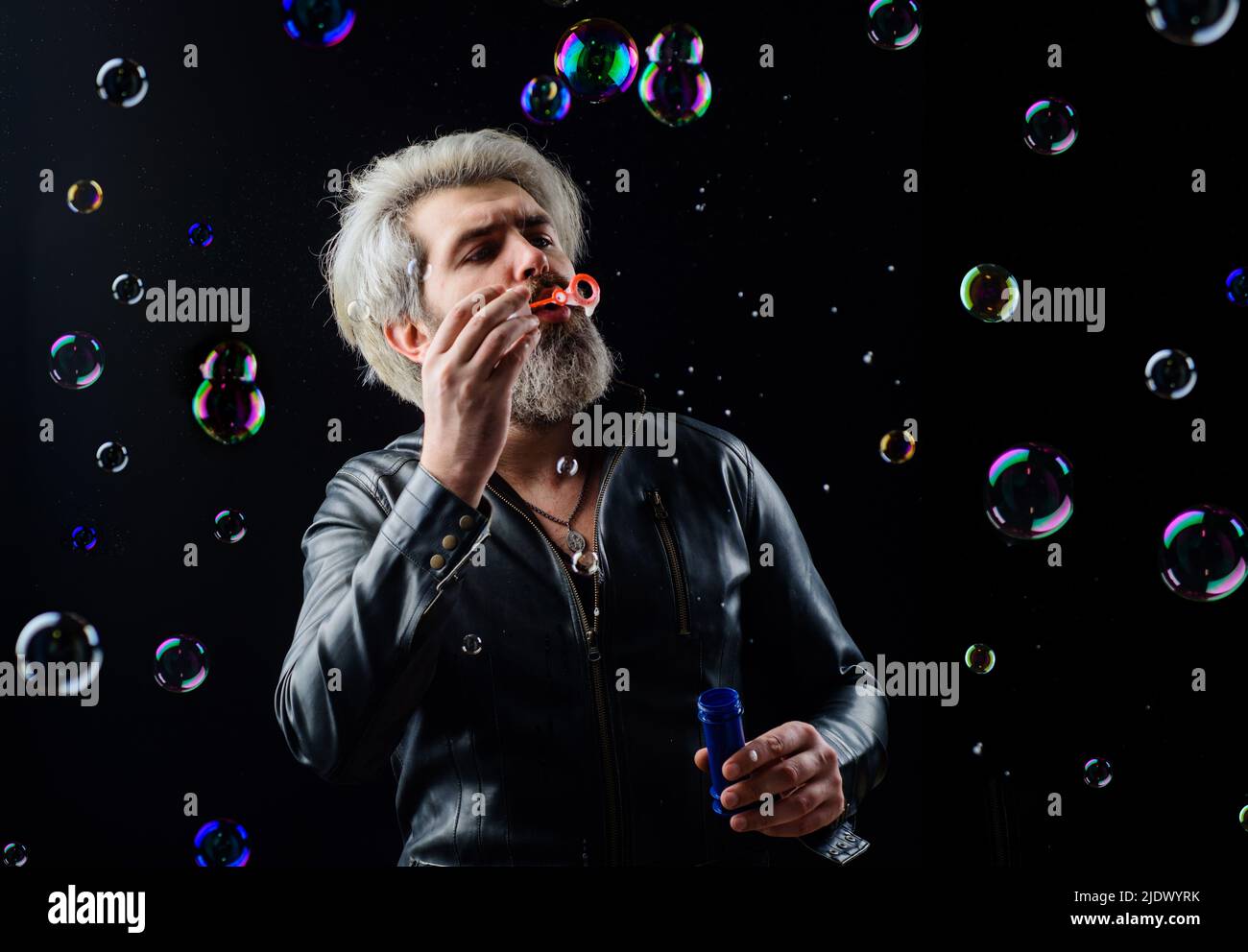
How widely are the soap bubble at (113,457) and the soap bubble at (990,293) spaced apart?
1425 millimetres

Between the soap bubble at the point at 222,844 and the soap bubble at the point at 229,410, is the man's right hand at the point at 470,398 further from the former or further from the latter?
the soap bubble at the point at 222,844

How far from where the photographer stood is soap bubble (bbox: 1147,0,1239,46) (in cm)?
157

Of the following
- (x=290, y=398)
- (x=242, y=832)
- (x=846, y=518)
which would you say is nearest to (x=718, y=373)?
(x=846, y=518)

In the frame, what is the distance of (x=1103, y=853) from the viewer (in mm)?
1726

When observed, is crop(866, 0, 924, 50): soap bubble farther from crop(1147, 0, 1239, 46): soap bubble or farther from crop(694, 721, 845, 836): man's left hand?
crop(694, 721, 845, 836): man's left hand

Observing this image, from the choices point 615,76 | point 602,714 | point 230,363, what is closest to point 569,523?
point 602,714

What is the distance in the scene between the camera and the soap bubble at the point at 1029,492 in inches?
63.6

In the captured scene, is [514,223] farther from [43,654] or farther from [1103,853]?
[1103,853]

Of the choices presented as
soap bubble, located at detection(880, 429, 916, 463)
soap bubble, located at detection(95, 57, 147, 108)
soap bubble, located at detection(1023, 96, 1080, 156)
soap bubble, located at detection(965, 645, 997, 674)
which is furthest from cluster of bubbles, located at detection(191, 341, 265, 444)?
soap bubble, located at detection(1023, 96, 1080, 156)

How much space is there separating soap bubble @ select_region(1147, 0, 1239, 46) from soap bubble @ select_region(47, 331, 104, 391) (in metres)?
1.78

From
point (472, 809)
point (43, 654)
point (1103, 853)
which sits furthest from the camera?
point (1103, 853)

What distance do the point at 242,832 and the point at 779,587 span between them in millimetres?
957

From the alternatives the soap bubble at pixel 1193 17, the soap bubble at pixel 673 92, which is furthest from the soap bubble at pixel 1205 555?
the soap bubble at pixel 673 92

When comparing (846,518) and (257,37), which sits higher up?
(257,37)
